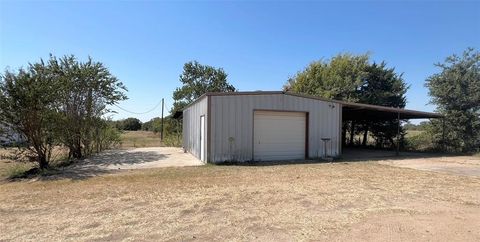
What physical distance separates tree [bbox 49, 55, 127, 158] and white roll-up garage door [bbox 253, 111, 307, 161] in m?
7.51

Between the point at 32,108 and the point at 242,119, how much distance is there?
262 inches

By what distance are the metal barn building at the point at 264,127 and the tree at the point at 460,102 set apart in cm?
850

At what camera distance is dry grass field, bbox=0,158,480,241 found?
13.8 ft

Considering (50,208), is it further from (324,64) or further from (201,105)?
(324,64)

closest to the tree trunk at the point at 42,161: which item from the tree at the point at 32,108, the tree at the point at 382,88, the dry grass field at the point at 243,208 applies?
Result: the tree at the point at 32,108

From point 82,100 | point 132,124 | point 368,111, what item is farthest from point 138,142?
point 132,124

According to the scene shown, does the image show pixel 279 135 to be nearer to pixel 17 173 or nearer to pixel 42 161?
pixel 42 161

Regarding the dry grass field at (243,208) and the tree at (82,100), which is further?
the tree at (82,100)

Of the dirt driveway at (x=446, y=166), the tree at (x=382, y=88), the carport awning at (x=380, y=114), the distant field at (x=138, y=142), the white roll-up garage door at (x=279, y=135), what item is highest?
the tree at (x=382, y=88)

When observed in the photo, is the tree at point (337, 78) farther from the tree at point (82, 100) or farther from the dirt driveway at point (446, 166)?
the tree at point (82, 100)

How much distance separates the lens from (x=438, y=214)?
201 inches

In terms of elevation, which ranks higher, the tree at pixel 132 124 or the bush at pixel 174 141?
the tree at pixel 132 124

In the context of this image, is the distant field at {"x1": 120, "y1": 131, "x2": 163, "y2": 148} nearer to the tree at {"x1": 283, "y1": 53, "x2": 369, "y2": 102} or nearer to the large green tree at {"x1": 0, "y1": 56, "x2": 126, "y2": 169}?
the large green tree at {"x1": 0, "y1": 56, "x2": 126, "y2": 169}

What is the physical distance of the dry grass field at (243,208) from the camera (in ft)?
13.8
